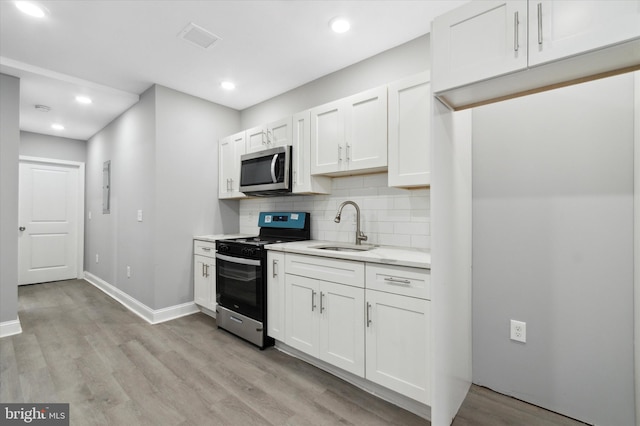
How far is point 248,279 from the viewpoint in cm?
266

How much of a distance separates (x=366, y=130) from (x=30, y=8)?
2503 millimetres

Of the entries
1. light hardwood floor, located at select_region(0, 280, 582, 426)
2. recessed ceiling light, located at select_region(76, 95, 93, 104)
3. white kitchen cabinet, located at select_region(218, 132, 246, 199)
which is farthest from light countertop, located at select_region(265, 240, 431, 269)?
recessed ceiling light, located at select_region(76, 95, 93, 104)

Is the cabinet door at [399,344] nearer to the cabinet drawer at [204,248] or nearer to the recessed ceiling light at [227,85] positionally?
the cabinet drawer at [204,248]

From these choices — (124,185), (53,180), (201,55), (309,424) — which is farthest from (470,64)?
(53,180)

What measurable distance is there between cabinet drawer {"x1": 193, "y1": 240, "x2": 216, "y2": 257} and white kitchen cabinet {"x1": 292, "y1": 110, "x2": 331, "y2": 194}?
1.13 meters

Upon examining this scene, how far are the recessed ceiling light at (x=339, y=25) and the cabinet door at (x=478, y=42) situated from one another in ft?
3.02

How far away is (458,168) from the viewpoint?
184cm

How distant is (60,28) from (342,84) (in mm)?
2293

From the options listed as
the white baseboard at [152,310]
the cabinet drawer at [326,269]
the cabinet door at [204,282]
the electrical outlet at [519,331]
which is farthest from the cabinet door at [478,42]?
the white baseboard at [152,310]

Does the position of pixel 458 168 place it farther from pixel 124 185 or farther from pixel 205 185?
pixel 124 185

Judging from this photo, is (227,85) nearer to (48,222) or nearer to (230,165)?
(230,165)

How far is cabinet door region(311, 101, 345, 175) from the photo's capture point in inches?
98.0

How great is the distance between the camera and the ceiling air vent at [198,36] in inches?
89.4

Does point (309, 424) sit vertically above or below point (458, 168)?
below
